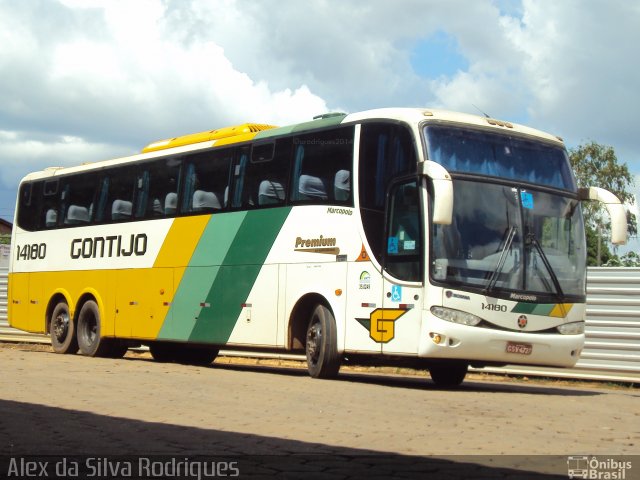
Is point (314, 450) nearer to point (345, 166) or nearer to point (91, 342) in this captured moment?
point (345, 166)

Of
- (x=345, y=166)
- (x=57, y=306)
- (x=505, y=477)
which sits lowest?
(x=505, y=477)

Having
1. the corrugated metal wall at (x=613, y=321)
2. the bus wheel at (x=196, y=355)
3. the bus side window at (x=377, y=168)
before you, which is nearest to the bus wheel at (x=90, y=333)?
the bus wheel at (x=196, y=355)

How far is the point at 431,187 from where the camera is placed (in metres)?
14.5

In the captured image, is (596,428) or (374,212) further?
(374,212)

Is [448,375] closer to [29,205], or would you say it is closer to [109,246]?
[109,246]

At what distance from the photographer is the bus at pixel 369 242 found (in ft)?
47.9

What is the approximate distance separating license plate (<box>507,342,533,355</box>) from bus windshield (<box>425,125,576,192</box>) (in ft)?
7.25

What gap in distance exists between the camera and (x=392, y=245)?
49.7 feet

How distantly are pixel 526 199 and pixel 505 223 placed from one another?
561mm

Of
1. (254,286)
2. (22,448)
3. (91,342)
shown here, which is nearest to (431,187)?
(254,286)

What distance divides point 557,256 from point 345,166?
3124 mm

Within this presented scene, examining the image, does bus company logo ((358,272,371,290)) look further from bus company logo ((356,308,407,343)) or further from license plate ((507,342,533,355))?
license plate ((507,342,533,355))

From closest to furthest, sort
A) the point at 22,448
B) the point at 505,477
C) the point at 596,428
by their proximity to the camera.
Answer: the point at 505,477 → the point at 22,448 → the point at 596,428

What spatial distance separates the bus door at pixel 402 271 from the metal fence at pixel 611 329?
5771mm
